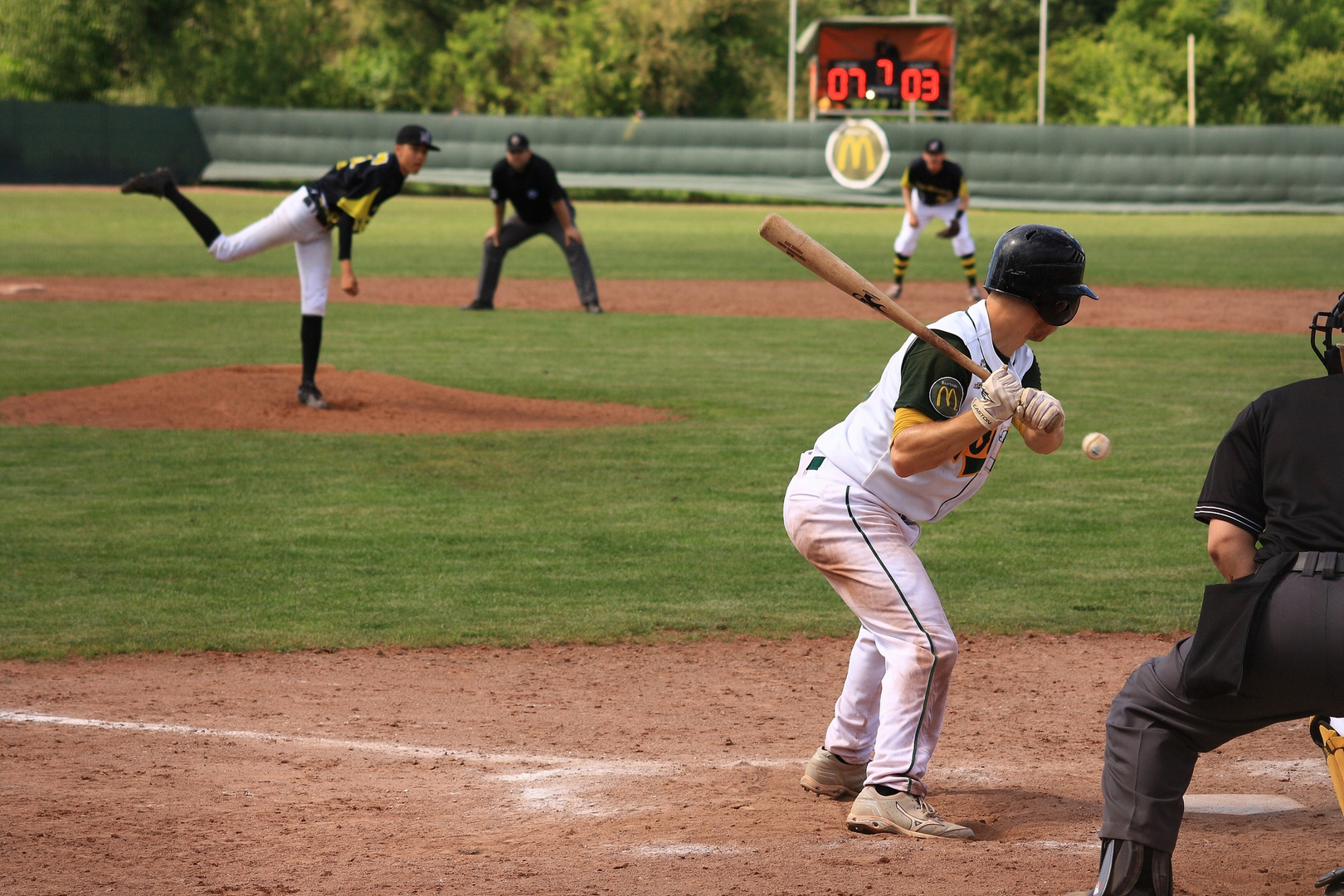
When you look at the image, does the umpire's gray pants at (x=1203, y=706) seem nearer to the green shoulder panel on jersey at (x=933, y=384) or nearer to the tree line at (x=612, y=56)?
the green shoulder panel on jersey at (x=933, y=384)

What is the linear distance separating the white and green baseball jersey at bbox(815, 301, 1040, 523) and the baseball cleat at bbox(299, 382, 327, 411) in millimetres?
7615

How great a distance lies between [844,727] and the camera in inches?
184

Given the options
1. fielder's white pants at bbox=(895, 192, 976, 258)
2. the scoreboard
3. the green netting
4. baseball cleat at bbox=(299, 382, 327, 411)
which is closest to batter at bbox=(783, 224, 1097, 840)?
baseball cleat at bbox=(299, 382, 327, 411)

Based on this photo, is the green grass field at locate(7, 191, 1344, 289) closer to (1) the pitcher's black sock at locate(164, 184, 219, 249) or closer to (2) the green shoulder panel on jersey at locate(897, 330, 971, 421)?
(1) the pitcher's black sock at locate(164, 184, 219, 249)

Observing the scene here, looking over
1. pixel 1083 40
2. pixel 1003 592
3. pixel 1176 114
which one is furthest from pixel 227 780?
pixel 1083 40

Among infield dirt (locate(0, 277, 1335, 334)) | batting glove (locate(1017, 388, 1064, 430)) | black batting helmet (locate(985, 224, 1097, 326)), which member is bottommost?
infield dirt (locate(0, 277, 1335, 334))

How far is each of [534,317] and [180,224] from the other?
1834cm

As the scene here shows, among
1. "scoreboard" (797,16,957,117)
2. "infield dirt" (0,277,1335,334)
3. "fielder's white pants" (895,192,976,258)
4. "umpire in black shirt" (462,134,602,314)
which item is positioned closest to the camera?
"umpire in black shirt" (462,134,602,314)

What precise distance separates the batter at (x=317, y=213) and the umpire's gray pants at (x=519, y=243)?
6.60m

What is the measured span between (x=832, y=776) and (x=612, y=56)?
1990 inches

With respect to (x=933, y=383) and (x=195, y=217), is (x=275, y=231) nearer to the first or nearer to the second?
(x=195, y=217)

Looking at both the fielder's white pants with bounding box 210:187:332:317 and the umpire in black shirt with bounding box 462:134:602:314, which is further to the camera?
the umpire in black shirt with bounding box 462:134:602:314

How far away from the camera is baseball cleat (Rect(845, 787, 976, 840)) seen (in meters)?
4.25

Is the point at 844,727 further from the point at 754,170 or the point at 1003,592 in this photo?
the point at 754,170
